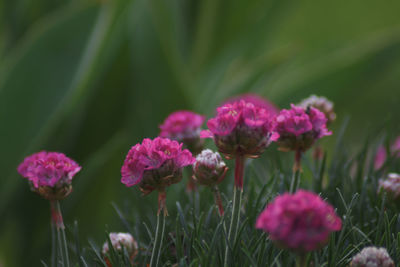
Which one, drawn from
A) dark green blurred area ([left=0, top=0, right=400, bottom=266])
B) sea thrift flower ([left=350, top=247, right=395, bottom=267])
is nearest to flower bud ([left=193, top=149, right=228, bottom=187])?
sea thrift flower ([left=350, top=247, right=395, bottom=267])

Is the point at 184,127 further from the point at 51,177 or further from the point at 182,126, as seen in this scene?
the point at 51,177

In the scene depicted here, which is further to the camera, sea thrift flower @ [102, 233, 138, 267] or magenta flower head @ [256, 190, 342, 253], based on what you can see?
sea thrift flower @ [102, 233, 138, 267]

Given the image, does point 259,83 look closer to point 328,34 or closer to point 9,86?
point 9,86

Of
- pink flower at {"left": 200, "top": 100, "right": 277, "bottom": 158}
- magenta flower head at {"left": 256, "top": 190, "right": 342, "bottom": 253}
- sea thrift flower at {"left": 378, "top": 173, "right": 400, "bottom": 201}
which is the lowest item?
sea thrift flower at {"left": 378, "top": 173, "right": 400, "bottom": 201}

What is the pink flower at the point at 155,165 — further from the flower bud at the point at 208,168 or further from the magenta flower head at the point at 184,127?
the magenta flower head at the point at 184,127

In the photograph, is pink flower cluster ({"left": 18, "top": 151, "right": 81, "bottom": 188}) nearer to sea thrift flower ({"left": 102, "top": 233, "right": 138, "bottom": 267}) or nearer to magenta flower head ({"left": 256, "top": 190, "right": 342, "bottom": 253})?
sea thrift flower ({"left": 102, "top": 233, "right": 138, "bottom": 267})

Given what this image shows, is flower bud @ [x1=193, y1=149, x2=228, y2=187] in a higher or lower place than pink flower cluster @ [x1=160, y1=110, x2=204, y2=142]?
lower

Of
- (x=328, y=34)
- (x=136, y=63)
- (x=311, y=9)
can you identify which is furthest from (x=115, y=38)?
(x=311, y=9)

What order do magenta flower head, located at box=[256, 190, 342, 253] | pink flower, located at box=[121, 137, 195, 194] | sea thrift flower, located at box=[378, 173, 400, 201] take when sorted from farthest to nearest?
1. sea thrift flower, located at box=[378, 173, 400, 201]
2. pink flower, located at box=[121, 137, 195, 194]
3. magenta flower head, located at box=[256, 190, 342, 253]
